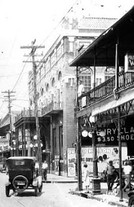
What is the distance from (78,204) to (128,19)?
25.7 ft

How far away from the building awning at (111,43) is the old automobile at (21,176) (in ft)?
19.7

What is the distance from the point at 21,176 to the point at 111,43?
26.2 ft

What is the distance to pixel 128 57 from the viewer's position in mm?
16672

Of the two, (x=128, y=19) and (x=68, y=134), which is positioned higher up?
(x=128, y=19)

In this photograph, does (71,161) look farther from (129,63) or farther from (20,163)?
(129,63)

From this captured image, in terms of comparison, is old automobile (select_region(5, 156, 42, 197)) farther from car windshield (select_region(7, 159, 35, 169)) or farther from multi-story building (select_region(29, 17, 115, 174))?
multi-story building (select_region(29, 17, 115, 174))

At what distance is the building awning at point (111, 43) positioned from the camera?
57.7 ft

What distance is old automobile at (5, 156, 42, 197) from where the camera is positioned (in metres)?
23.3

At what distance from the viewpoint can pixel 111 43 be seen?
69.3 ft

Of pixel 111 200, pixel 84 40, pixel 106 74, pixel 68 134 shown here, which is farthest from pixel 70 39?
pixel 111 200

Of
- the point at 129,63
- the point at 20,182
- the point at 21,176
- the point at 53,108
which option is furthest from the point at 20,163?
the point at 53,108

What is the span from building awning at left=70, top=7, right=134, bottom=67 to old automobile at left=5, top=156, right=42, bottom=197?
19.7 ft

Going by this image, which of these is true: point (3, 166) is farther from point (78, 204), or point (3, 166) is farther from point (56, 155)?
point (78, 204)

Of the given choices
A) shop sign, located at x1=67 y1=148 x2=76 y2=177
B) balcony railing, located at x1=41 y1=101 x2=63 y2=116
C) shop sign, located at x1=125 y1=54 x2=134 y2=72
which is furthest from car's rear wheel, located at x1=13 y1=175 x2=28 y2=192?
balcony railing, located at x1=41 y1=101 x2=63 y2=116
